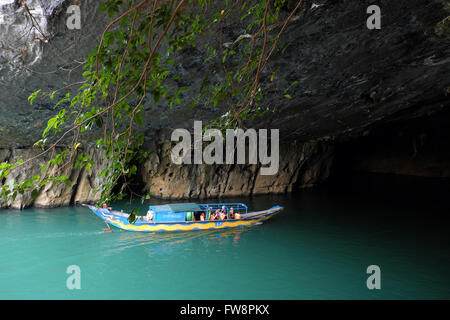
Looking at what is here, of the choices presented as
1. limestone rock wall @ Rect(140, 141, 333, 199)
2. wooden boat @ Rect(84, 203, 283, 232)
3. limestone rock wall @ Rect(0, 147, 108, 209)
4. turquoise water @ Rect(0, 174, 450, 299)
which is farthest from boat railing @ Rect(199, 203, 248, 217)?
limestone rock wall @ Rect(0, 147, 108, 209)

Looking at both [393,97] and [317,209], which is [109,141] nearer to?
[393,97]

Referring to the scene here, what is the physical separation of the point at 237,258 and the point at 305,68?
5.71m

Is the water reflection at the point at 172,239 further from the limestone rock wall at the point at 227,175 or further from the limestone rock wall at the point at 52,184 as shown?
the limestone rock wall at the point at 227,175

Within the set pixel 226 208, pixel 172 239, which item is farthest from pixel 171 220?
A: pixel 226 208

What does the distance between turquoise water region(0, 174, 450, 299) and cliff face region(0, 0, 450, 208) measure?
443 centimetres

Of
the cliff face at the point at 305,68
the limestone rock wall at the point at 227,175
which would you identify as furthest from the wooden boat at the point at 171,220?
the limestone rock wall at the point at 227,175

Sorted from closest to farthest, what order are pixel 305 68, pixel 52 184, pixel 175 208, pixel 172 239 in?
pixel 305 68
pixel 172 239
pixel 175 208
pixel 52 184

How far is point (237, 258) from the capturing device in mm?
7656

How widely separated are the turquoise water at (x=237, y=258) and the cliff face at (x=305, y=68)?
4434mm

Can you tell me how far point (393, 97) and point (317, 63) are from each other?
4.53 metres

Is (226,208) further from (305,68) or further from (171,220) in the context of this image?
(305,68)

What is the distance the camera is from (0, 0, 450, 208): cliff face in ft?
→ 15.8
